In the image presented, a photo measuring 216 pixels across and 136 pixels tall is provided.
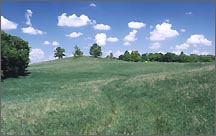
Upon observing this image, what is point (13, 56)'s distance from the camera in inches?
1702

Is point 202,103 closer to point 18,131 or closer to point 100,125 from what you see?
point 100,125

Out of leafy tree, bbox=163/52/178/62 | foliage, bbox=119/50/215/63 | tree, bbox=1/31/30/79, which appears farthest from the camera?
Answer: foliage, bbox=119/50/215/63

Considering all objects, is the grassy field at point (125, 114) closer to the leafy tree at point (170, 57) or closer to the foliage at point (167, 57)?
the leafy tree at point (170, 57)

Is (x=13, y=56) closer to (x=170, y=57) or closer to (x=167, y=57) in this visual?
(x=170, y=57)

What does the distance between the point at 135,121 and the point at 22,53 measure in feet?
109

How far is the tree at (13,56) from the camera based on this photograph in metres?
42.2

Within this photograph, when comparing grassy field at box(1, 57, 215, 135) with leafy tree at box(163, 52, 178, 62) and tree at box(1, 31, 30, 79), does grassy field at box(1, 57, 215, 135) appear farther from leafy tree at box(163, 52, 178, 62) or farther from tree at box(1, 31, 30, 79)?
leafy tree at box(163, 52, 178, 62)

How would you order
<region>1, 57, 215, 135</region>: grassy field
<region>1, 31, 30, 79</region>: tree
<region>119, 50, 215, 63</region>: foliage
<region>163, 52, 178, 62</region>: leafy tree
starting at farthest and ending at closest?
<region>119, 50, 215, 63</region>: foliage < <region>163, 52, 178, 62</region>: leafy tree < <region>1, 31, 30, 79</region>: tree < <region>1, 57, 215, 135</region>: grassy field

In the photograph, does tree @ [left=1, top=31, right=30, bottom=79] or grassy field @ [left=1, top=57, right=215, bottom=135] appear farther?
tree @ [left=1, top=31, right=30, bottom=79]

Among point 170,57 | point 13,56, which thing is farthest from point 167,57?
point 13,56

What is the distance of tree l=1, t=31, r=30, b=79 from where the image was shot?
1661 inches

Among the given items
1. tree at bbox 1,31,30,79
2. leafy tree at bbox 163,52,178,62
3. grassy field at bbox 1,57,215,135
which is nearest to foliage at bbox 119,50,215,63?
leafy tree at bbox 163,52,178,62

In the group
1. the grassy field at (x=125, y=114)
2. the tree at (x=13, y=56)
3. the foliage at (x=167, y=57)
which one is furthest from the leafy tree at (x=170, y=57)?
the grassy field at (x=125, y=114)

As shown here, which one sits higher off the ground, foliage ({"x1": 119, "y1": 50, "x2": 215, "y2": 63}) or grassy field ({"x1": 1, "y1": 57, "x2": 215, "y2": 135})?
foliage ({"x1": 119, "y1": 50, "x2": 215, "y2": 63})
